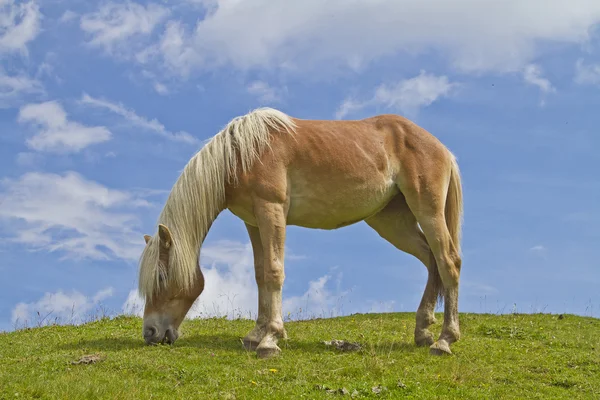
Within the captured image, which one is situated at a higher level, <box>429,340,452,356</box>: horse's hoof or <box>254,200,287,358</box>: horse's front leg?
<box>254,200,287,358</box>: horse's front leg

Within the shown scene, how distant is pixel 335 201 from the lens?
9922mm

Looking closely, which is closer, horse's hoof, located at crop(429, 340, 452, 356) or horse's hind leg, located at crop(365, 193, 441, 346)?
horse's hoof, located at crop(429, 340, 452, 356)

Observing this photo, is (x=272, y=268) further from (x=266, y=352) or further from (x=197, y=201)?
(x=197, y=201)

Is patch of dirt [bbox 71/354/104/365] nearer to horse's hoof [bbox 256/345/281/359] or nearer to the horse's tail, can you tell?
horse's hoof [bbox 256/345/281/359]

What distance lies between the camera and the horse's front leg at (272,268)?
29.5ft

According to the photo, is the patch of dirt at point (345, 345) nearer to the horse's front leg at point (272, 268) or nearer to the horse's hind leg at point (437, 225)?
the horse's front leg at point (272, 268)

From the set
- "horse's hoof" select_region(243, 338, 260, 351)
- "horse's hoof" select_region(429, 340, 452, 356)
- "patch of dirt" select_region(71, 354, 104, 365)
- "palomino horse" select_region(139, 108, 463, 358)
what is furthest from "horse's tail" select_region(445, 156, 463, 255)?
"patch of dirt" select_region(71, 354, 104, 365)

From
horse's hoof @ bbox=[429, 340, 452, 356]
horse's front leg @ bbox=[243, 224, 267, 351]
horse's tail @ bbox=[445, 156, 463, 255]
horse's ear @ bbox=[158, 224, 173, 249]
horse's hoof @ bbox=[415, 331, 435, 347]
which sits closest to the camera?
horse's ear @ bbox=[158, 224, 173, 249]

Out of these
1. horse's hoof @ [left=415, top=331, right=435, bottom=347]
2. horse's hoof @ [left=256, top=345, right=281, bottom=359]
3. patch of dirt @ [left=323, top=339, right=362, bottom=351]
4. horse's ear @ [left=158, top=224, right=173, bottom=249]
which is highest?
horse's ear @ [left=158, top=224, right=173, bottom=249]

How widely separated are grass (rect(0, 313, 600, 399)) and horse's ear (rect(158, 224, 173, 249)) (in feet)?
4.79

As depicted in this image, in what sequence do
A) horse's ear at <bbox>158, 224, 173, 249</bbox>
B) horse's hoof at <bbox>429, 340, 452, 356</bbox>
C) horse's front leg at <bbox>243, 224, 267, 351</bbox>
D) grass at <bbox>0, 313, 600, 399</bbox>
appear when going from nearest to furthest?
1. grass at <bbox>0, 313, 600, 399</bbox>
2. horse's ear at <bbox>158, 224, 173, 249</bbox>
3. horse's hoof at <bbox>429, 340, 452, 356</bbox>
4. horse's front leg at <bbox>243, 224, 267, 351</bbox>

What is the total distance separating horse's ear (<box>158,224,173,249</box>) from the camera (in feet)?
31.1

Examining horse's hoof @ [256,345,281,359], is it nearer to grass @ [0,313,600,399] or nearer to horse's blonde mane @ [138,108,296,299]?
grass @ [0,313,600,399]

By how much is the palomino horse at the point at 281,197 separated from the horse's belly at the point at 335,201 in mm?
17
